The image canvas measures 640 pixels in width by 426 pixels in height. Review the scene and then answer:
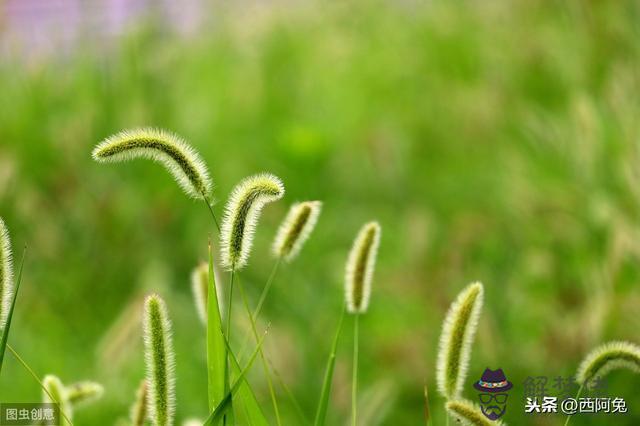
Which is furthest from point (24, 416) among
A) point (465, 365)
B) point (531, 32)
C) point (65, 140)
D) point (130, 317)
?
point (531, 32)

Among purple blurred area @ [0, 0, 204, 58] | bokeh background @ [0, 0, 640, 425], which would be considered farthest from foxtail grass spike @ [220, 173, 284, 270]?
purple blurred area @ [0, 0, 204, 58]

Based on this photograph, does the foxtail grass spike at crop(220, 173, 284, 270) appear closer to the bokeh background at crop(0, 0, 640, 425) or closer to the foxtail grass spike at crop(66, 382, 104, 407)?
the foxtail grass spike at crop(66, 382, 104, 407)

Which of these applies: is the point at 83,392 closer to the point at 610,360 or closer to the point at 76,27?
the point at 610,360

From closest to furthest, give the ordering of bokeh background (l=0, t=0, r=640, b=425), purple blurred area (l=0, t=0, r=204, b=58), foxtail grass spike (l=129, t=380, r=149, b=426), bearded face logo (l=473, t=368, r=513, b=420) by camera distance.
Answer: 1. foxtail grass spike (l=129, t=380, r=149, b=426)
2. bearded face logo (l=473, t=368, r=513, b=420)
3. bokeh background (l=0, t=0, r=640, b=425)
4. purple blurred area (l=0, t=0, r=204, b=58)

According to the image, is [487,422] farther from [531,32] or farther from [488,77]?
[531,32]

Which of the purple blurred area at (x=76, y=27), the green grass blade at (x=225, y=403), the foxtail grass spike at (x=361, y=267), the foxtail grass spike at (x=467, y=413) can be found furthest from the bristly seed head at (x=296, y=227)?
the purple blurred area at (x=76, y=27)

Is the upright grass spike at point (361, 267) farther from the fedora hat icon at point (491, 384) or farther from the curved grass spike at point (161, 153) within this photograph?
the fedora hat icon at point (491, 384)
